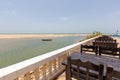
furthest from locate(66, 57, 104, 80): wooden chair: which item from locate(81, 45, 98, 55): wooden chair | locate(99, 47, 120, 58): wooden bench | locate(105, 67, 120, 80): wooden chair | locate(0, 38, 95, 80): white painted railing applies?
locate(81, 45, 98, 55): wooden chair

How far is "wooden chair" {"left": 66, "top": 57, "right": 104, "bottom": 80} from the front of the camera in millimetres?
2209

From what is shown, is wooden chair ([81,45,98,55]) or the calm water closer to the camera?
wooden chair ([81,45,98,55])

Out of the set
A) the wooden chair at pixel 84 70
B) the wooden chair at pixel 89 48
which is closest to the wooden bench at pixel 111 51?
the wooden chair at pixel 89 48

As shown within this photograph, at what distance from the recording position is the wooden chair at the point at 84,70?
2209 millimetres

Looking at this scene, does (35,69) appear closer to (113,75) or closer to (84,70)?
(84,70)

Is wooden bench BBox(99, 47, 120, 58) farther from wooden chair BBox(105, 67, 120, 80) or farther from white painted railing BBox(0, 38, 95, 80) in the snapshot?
wooden chair BBox(105, 67, 120, 80)

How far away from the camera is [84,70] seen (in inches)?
98.2

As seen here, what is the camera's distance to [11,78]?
2035 millimetres

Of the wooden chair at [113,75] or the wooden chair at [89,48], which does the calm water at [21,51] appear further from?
the wooden chair at [113,75]

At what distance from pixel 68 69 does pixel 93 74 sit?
527 millimetres

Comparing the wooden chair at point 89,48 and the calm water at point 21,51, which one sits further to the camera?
the calm water at point 21,51

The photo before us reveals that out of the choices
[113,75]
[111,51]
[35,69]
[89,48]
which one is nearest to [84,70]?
[113,75]

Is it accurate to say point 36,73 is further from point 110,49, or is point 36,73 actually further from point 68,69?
point 110,49

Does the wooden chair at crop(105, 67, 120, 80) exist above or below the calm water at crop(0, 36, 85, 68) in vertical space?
above
